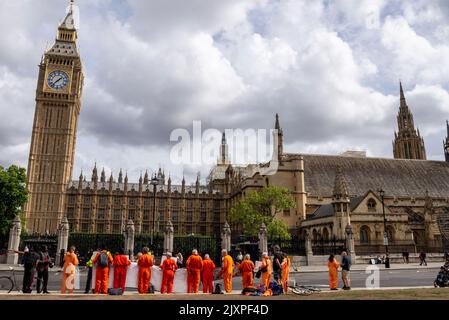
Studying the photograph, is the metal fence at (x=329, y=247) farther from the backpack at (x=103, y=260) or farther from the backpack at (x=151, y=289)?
the backpack at (x=103, y=260)

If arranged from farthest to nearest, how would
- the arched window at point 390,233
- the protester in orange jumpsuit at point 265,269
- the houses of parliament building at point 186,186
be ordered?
the houses of parliament building at point 186,186, the arched window at point 390,233, the protester in orange jumpsuit at point 265,269

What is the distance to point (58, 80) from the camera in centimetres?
8100

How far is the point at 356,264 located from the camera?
33812mm

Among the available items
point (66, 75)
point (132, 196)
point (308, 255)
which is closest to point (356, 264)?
point (308, 255)

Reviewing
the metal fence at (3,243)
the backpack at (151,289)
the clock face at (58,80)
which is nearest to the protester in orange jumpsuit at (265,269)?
the backpack at (151,289)

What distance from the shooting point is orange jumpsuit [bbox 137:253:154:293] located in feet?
44.5

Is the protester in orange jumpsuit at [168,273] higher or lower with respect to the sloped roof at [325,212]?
lower

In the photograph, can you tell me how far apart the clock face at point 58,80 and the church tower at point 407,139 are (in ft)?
259

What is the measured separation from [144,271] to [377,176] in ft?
178

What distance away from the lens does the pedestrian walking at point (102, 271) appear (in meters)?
13.2

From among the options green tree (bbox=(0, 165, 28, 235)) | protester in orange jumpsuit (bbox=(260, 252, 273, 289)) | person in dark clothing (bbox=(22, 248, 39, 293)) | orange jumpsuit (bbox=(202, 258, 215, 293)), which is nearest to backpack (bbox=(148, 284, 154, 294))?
orange jumpsuit (bbox=(202, 258, 215, 293))
